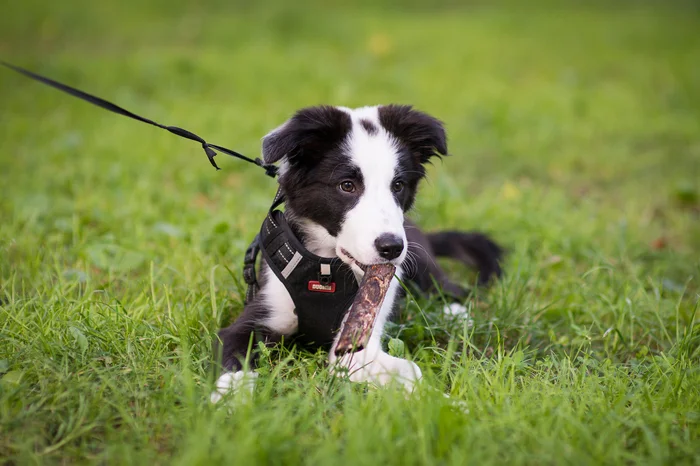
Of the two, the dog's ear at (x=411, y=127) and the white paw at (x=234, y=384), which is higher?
the dog's ear at (x=411, y=127)

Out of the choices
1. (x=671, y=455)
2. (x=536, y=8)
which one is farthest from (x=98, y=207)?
(x=536, y=8)

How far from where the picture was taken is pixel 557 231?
4.31 meters

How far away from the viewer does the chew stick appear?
2.46 metres

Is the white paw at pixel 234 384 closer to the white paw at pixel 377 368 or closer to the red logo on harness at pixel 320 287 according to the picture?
the white paw at pixel 377 368

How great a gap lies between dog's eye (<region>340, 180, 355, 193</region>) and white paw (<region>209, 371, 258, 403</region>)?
783 millimetres

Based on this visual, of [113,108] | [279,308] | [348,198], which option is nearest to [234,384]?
[279,308]

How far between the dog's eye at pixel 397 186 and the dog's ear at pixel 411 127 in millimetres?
191

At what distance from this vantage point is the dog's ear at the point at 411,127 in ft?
9.23

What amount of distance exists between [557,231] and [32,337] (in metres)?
3.12

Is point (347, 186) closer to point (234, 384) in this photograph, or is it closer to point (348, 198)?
point (348, 198)

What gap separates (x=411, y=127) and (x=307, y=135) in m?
0.47

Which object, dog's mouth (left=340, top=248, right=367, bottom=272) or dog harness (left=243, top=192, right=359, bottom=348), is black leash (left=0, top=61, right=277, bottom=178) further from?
dog's mouth (left=340, top=248, right=367, bottom=272)

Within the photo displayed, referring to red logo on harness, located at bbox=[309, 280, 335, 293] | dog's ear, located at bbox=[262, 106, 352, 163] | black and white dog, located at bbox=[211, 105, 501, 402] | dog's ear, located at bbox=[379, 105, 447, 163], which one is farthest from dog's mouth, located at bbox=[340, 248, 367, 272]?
dog's ear, located at bbox=[379, 105, 447, 163]

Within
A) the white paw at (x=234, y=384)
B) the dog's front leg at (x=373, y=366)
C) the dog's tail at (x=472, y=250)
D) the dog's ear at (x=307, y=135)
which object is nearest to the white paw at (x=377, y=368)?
the dog's front leg at (x=373, y=366)
